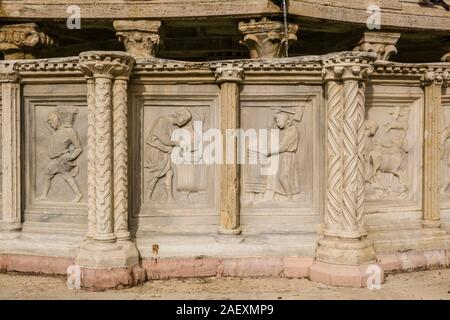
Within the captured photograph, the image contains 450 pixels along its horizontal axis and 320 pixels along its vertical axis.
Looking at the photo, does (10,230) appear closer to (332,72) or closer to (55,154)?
(55,154)

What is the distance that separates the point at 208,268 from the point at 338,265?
4.65ft

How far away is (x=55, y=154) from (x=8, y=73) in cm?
109

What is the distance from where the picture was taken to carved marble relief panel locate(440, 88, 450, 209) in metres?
6.51

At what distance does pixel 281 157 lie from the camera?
5934mm

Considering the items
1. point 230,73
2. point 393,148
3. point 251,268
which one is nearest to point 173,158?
point 230,73

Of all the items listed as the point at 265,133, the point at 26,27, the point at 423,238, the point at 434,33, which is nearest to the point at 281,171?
the point at 265,133

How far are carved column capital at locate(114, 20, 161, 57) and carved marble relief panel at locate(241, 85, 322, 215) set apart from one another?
4.81 meters

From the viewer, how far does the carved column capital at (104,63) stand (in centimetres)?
529

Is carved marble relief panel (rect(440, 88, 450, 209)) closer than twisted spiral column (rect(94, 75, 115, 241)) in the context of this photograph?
No

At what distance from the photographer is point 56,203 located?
598 centimetres

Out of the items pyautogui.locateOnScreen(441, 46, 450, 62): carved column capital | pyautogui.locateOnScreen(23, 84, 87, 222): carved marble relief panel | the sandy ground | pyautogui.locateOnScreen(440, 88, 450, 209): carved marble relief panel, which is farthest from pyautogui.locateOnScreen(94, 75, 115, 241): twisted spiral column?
pyautogui.locateOnScreen(441, 46, 450, 62): carved column capital

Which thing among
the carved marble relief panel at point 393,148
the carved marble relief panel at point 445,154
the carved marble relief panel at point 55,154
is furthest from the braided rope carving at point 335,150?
the carved marble relief panel at point 55,154

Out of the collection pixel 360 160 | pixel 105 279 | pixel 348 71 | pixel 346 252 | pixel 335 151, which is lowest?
pixel 105 279

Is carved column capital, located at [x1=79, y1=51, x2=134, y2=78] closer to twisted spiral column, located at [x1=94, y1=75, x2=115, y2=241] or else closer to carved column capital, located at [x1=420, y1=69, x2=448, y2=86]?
twisted spiral column, located at [x1=94, y1=75, x2=115, y2=241]
